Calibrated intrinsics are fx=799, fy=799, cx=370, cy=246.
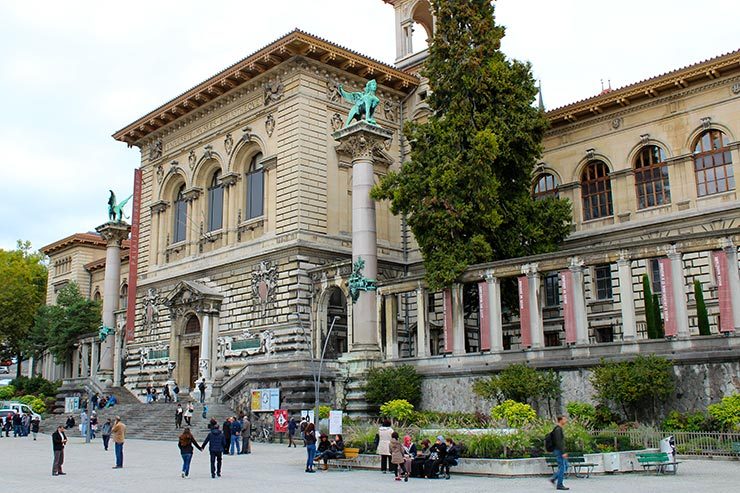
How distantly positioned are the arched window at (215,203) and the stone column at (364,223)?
11435 millimetres

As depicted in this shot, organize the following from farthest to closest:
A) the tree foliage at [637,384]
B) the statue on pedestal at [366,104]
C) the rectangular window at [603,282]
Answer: the rectangular window at [603,282]
the statue on pedestal at [366,104]
the tree foliage at [637,384]

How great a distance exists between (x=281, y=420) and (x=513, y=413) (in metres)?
9.83

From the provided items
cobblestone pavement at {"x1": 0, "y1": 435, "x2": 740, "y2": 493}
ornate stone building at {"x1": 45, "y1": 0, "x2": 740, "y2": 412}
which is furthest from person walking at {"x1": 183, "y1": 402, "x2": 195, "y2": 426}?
cobblestone pavement at {"x1": 0, "y1": 435, "x2": 740, "y2": 493}

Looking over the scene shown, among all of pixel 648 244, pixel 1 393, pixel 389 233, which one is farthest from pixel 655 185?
pixel 1 393

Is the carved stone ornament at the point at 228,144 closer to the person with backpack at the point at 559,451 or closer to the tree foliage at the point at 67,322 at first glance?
the tree foliage at the point at 67,322

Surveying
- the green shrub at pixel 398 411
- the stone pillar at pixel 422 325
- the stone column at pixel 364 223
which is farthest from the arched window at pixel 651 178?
the green shrub at pixel 398 411

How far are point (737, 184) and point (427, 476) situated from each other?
2213cm

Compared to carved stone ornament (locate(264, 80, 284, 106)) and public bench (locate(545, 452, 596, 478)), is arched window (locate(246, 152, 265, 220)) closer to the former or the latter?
carved stone ornament (locate(264, 80, 284, 106))

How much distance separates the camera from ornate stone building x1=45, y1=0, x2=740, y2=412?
29.3m

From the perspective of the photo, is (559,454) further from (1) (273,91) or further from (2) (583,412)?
(1) (273,91)

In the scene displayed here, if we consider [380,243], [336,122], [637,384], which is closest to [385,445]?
[637,384]

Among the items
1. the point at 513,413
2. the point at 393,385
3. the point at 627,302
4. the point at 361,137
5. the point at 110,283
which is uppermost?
the point at 361,137

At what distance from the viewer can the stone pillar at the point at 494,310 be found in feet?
98.7

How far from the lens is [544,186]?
135 feet
